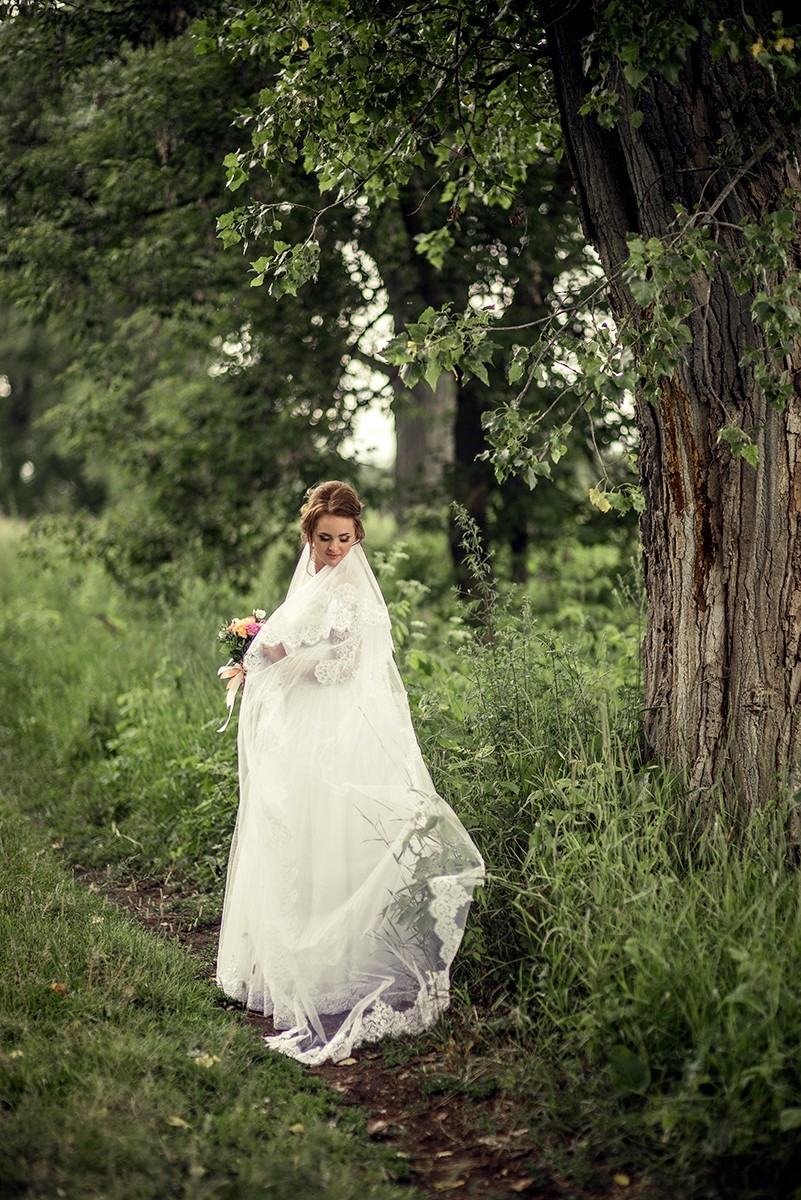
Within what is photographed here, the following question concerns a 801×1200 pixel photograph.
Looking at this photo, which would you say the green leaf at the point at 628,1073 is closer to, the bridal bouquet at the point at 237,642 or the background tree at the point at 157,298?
the bridal bouquet at the point at 237,642

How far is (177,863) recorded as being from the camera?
6.07 meters

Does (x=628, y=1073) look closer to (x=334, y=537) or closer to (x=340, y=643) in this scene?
(x=340, y=643)

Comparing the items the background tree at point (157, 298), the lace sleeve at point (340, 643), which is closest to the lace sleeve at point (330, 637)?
the lace sleeve at point (340, 643)

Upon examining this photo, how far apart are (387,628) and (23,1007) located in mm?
2139

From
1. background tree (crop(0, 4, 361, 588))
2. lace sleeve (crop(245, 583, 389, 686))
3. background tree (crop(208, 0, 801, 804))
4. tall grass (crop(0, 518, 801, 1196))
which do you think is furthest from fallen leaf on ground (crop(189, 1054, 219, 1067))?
background tree (crop(0, 4, 361, 588))

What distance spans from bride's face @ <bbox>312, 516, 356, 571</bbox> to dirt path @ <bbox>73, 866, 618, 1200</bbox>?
81.0 inches

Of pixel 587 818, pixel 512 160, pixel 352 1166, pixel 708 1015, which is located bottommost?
pixel 352 1166

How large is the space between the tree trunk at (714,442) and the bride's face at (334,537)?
1.41 metres

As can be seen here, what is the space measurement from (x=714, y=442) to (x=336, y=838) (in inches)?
91.4

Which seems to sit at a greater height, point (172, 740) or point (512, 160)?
point (512, 160)

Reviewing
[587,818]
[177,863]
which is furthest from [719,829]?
[177,863]

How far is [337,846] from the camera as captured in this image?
14.4 feet

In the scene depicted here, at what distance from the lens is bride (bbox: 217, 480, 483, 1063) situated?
4.13 metres

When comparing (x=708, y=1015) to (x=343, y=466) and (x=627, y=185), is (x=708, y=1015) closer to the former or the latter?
(x=627, y=185)
